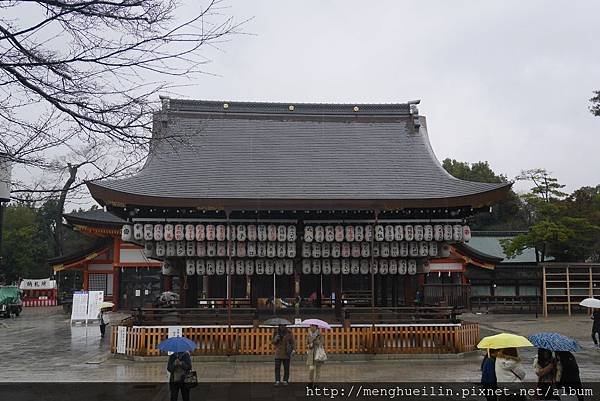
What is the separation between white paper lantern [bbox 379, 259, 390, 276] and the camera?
17.0 metres

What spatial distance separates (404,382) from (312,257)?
537 cm

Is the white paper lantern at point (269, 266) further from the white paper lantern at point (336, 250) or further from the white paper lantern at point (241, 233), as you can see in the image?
the white paper lantern at point (336, 250)

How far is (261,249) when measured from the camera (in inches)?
644

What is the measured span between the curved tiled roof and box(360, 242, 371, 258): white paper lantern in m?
1.47

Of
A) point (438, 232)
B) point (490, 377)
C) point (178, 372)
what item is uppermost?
point (438, 232)

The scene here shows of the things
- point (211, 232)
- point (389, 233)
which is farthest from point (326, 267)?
point (211, 232)

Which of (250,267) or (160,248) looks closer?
(160,248)

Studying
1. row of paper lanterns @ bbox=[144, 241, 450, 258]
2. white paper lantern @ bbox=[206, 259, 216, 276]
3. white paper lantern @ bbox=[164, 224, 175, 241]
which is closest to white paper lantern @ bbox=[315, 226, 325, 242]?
row of paper lanterns @ bbox=[144, 241, 450, 258]

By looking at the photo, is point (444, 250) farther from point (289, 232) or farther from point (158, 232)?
point (158, 232)

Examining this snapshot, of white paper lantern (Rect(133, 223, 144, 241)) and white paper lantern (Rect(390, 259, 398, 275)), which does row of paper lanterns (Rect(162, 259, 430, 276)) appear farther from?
white paper lantern (Rect(133, 223, 144, 241))

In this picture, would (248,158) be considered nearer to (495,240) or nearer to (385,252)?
(385,252)

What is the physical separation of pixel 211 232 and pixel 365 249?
15.7ft

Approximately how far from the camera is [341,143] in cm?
2052

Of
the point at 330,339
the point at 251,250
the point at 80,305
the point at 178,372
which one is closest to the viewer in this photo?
the point at 178,372
